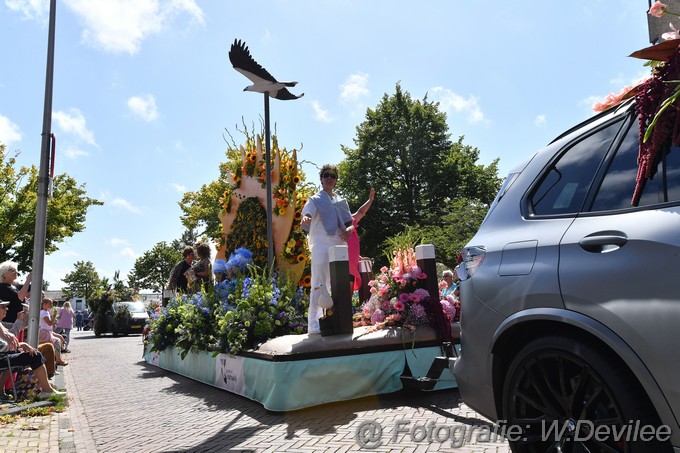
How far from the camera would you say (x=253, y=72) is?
8734mm

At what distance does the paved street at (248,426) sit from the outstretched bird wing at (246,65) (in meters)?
5.14

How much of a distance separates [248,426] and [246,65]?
20.0 ft

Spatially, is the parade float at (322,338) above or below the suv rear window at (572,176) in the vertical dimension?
below

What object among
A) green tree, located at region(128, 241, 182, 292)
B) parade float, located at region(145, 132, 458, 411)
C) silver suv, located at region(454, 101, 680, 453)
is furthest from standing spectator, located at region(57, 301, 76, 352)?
green tree, located at region(128, 241, 182, 292)

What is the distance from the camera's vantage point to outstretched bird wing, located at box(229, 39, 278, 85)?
28.1 ft

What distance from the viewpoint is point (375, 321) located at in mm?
5910

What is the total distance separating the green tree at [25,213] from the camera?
23.5 m

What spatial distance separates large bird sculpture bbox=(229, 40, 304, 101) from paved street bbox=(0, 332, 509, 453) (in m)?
5.08

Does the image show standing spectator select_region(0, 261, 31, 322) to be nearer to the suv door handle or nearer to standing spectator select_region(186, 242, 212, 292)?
standing spectator select_region(186, 242, 212, 292)

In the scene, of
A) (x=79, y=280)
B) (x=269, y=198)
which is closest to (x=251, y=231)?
(x=269, y=198)

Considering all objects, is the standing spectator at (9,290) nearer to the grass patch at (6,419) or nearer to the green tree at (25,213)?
the grass patch at (6,419)

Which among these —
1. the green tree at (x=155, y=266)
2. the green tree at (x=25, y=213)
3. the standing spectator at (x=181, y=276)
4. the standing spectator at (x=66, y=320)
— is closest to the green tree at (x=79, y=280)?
the green tree at (x=155, y=266)

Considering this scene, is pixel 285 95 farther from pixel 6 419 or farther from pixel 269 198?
pixel 6 419

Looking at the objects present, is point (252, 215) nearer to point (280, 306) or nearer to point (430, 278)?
point (280, 306)
